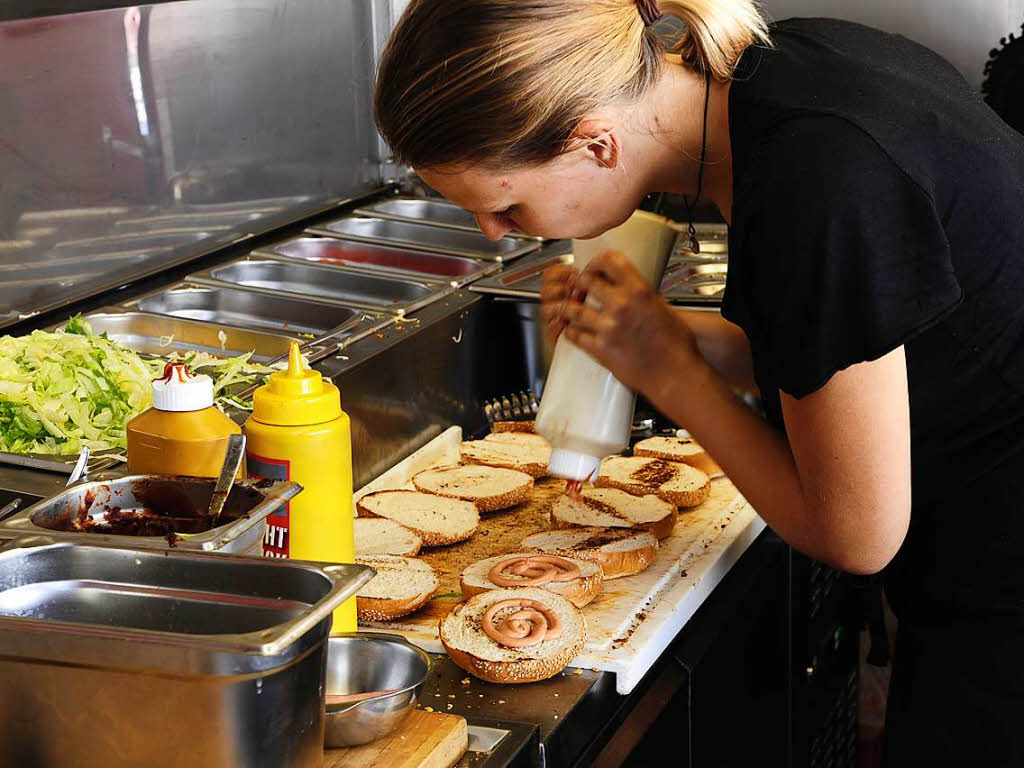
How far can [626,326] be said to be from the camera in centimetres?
175

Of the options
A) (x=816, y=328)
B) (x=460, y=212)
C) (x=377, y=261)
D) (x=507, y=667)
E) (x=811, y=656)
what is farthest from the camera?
(x=460, y=212)

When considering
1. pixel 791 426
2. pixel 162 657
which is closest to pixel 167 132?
pixel 791 426

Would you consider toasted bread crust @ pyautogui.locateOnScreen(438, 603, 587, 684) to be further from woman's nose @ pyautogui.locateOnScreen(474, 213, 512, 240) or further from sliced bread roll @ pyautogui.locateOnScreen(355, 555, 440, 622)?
woman's nose @ pyautogui.locateOnScreen(474, 213, 512, 240)

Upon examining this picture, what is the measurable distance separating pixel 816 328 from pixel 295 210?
87.1 inches

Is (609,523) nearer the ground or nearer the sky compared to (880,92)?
nearer the ground

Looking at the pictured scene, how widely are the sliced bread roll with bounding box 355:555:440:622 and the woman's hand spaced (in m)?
0.42

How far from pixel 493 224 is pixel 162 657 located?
29.0 inches

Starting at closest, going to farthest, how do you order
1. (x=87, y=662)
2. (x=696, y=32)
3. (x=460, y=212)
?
(x=87, y=662)
(x=696, y=32)
(x=460, y=212)

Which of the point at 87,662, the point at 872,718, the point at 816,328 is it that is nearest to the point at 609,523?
the point at 816,328

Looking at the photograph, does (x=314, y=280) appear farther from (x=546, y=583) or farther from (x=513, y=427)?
(x=546, y=583)

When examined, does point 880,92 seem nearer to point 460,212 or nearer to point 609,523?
point 609,523

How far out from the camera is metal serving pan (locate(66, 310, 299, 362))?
8.53 ft

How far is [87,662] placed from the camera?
110 centimetres

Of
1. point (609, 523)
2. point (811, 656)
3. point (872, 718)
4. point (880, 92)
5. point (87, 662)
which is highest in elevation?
point (880, 92)
